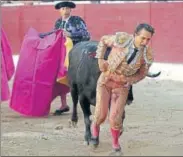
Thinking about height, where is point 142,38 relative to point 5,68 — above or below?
above

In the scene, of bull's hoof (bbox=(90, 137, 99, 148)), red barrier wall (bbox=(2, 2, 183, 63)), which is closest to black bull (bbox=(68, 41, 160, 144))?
bull's hoof (bbox=(90, 137, 99, 148))

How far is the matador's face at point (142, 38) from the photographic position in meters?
4.64

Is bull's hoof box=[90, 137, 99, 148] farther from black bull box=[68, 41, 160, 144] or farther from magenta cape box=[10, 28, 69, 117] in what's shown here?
magenta cape box=[10, 28, 69, 117]

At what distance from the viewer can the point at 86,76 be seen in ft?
18.3

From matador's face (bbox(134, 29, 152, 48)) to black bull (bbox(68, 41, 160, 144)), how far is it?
29.3 inches

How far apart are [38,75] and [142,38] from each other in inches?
107

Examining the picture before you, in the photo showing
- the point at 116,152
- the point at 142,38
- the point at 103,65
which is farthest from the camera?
the point at 116,152

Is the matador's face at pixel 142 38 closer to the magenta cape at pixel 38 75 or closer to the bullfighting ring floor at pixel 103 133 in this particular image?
the bullfighting ring floor at pixel 103 133

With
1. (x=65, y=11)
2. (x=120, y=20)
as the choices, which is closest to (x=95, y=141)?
(x=65, y=11)

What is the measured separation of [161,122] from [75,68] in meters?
1.34

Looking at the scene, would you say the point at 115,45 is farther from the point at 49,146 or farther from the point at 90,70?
the point at 49,146

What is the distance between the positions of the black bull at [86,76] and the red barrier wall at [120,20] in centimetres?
775

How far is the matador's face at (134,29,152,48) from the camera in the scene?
15.2 feet

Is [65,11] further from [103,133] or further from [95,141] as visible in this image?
[95,141]
